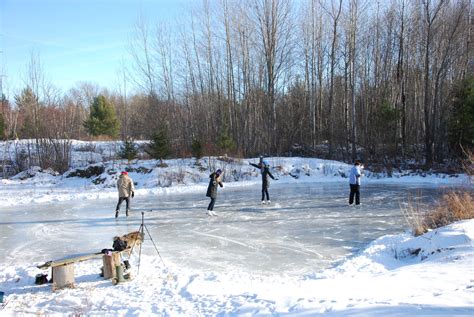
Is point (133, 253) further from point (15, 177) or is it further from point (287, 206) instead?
point (15, 177)

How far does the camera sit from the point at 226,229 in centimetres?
1116

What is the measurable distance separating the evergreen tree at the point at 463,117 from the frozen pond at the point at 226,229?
32.7 ft

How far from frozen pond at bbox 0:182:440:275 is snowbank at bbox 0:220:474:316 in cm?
66

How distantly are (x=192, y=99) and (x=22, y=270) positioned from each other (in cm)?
2994

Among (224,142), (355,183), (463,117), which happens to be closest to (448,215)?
(355,183)

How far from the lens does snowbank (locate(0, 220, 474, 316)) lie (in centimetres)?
464

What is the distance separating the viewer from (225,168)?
24.6 meters

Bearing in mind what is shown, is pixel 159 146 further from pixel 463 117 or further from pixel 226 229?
pixel 463 117

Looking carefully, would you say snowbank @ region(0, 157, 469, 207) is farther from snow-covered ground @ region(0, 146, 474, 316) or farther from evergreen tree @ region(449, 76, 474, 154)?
evergreen tree @ region(449, 76, 474, 154)

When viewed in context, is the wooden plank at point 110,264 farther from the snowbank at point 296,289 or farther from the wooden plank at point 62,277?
the wooden plank at point 62,277

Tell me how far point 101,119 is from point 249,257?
3491cm

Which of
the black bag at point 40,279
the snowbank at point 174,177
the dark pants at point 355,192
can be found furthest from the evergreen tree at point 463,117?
the black bag at point 40,279

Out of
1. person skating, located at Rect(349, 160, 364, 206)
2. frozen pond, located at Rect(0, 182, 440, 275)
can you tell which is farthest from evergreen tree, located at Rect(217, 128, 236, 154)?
person skating, located at Rect(349, 160, 364, 206)

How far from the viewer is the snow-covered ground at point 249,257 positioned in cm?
523
